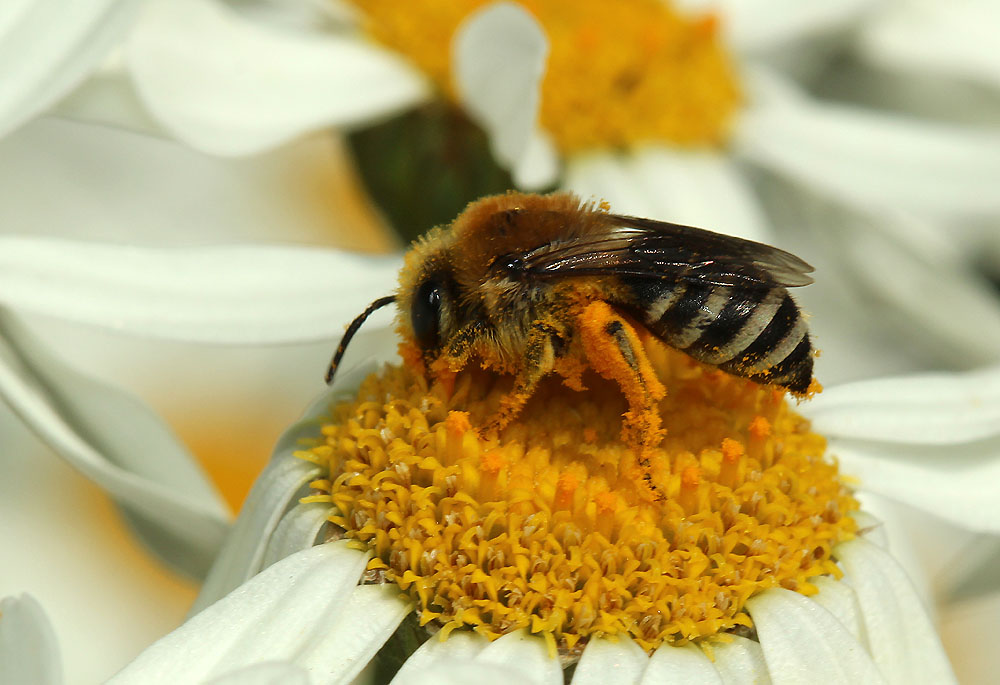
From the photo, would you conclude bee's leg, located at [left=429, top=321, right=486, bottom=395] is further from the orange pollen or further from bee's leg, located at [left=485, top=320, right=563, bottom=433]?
the orange pollen

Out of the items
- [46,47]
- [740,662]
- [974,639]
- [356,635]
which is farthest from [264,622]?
[974,639]

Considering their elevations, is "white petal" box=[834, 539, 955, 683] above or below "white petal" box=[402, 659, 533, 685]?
above

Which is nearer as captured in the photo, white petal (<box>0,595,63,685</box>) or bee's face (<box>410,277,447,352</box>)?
white petal (<box>0,595,63,685</box>)

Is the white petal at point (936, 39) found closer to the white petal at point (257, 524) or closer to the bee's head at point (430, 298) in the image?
the bee's head at point (430, 298)

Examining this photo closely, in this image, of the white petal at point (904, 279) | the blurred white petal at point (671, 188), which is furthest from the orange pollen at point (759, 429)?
the white petal at point (904, 279)

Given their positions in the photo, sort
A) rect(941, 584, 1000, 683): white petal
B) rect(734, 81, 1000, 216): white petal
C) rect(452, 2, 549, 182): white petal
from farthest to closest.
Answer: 1. rect(941, 584, 1000, 683): white petal
2. rect(734, 81, 1000, 216): white petal
3. rect(452, 2, 549, 182): white petal

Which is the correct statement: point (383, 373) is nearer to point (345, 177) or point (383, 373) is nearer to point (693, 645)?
point (693, 645)

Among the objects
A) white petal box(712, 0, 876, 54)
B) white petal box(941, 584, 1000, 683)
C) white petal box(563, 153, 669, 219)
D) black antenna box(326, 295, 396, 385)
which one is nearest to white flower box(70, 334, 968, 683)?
black antenna box(326, 295, 396, 385)
